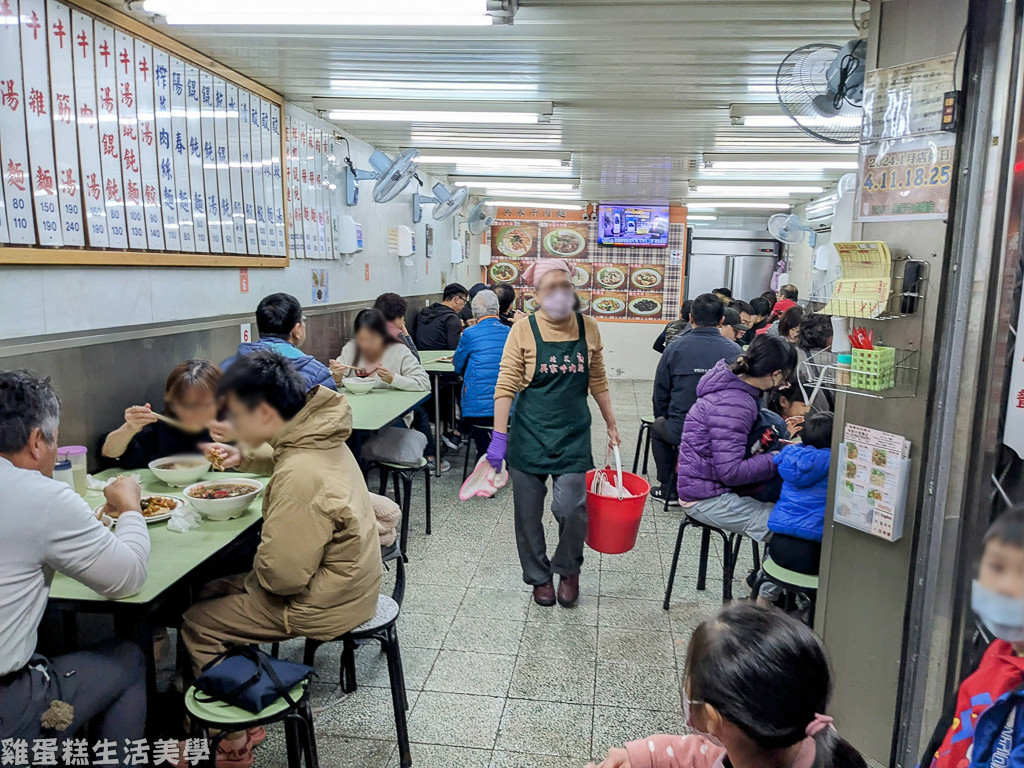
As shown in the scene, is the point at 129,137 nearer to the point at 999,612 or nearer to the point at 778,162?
the point at 999,612

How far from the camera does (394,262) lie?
6945 mm

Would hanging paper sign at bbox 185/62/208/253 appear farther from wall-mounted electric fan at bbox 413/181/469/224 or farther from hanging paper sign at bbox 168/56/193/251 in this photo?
wall-mounted electric fan at bbox 413/181/469/224

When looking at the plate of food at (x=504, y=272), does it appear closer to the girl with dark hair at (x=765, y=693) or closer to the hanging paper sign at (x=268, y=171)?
the hanging paper sign at (x=268, y=171)

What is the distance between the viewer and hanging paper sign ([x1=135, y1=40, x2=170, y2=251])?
2971 millimetres

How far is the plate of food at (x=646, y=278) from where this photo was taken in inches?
409

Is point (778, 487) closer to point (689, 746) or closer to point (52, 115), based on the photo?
point (689, 746)

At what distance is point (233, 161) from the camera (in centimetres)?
379

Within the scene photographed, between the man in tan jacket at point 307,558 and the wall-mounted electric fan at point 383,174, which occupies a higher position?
the wall-mounted electric fan at point 383,174

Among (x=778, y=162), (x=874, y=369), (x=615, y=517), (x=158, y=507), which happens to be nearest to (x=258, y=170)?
(x=158, y=507)

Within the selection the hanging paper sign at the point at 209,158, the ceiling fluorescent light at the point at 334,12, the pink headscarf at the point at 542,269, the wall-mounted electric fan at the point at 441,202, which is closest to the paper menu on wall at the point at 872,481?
the pink headscarf at the point at 542,269

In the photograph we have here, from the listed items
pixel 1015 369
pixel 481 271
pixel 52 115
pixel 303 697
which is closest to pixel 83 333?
pixel 52 115

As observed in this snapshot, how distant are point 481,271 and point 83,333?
8731 millimetres

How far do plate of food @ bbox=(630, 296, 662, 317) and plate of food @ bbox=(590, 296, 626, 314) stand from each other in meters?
0.17

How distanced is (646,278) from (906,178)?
8710 millimetres
